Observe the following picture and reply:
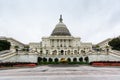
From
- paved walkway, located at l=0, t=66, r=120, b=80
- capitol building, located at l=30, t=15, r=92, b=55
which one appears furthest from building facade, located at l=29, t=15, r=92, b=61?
paved walkway, located at l=0, t=66, r=120, b=80

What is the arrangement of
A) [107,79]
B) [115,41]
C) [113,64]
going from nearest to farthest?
[107,79], [113,64], [115,41]

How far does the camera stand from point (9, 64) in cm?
4147

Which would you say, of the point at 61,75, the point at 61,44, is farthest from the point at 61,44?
the point at 61,75

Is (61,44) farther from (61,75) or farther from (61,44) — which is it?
(61,75)

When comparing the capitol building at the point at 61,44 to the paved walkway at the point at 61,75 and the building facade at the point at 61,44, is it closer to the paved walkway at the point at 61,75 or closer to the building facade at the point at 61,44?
the building facade at the point at 61,44

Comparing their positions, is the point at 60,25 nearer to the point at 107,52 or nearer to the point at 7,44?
the point at 7,44

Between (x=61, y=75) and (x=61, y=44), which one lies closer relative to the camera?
(x=61, y=75)

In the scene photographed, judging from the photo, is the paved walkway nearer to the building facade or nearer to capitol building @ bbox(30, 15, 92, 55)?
capitol building @ bbox(30, 15, 92, 55)

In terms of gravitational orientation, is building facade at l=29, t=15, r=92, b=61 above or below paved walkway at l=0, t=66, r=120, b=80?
above

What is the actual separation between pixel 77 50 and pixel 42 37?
26.4m

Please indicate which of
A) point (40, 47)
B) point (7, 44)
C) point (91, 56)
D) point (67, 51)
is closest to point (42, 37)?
point (40, 47)

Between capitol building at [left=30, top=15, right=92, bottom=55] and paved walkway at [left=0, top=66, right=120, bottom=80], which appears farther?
capitol building at [left=30, top=15, right=92, bottom=55]

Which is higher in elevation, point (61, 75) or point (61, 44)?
point (61, 44)

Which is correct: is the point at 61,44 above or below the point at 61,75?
above
